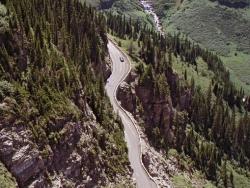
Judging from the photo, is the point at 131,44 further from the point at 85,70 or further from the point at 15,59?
the point at 15,59

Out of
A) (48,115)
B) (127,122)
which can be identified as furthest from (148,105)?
(48,115)

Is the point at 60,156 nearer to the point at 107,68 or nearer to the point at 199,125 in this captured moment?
the point at 107,68

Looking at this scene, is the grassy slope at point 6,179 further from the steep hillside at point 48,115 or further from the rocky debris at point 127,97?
the rocky debris at point 127,97

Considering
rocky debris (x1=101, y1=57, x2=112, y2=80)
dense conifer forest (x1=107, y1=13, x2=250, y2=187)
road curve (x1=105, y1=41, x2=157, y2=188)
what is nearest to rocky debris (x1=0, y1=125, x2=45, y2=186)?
road curve (x1=105, y1=41, x2=157, y2=188)

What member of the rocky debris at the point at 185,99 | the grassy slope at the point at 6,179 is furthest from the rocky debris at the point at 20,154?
the rocky debris at the point at 185,99

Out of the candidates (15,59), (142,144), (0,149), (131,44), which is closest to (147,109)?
(142,144)

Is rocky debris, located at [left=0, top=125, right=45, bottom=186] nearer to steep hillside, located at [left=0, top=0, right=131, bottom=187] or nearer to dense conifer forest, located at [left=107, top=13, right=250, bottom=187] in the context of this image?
steep hillside, located at [left=0, top=0, right=131, bottom=187]
